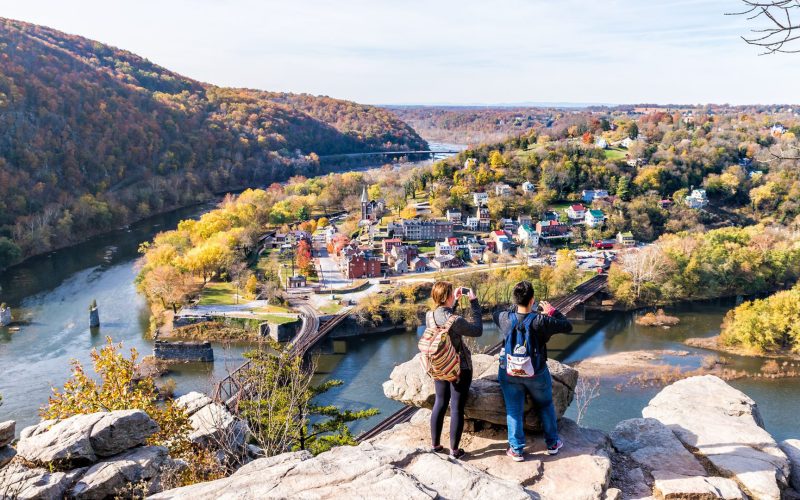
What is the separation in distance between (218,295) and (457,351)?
1959 centimetres

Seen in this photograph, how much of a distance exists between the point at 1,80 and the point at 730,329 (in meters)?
41.8

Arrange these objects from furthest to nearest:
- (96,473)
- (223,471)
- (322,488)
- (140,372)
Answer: (140,372), (223,471), (96,473), (322,488)

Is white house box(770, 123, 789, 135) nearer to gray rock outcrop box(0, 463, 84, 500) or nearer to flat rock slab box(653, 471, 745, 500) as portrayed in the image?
flat rock slab box(653, 471, 745, 500)

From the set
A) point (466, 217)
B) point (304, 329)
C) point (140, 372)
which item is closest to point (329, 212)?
point (466, 217)

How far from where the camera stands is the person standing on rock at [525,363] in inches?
142

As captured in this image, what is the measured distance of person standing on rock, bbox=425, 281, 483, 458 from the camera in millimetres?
3572

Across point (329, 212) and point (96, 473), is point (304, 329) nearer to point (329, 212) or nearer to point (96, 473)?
point (96, 473)

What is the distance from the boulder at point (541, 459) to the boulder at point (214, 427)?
126 inches

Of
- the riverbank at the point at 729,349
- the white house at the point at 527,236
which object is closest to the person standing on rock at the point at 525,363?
the riverbank at the point at 729,349

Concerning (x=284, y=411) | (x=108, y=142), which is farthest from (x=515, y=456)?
(x=108, y=142)

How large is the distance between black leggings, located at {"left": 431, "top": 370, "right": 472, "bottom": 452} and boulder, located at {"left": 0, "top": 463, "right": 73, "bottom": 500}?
2.66 metres

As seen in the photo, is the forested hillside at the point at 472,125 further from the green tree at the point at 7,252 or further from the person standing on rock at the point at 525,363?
the person standing on rock at the point at 525,363

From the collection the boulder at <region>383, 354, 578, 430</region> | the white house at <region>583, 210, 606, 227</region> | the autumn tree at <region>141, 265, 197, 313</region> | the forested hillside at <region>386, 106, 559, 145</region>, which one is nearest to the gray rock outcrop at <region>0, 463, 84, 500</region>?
the boulder at <region>383, 354, 578, 430</region>

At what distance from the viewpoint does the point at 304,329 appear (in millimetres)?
18453
